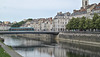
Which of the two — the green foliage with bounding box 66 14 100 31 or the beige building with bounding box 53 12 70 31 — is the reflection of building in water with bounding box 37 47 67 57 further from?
the beige building with bounding box 53 12 70 31

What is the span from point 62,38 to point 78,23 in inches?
468

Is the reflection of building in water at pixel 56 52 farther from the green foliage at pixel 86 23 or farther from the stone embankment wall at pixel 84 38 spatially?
the green foliage at pixel 86 23

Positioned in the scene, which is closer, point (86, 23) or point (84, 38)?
point (84, 38)

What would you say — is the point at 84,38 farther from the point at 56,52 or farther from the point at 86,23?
the point at 56,52

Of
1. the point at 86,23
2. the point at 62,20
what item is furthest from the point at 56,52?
the point at 62,20

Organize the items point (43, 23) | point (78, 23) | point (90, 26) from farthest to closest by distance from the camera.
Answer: point (43, 23) → point (78, 23) → point (90, 26)

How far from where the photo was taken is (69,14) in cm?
12231

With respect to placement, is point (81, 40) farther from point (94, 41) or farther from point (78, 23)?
point (78, 23)

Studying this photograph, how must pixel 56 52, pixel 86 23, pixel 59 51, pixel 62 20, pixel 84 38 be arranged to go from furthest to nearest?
1. pixel 62 20
2. pixel 86 23
3. pixel 84 38
4. pixel 59 51
5. pixel 56 52

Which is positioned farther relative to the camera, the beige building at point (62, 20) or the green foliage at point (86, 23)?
the beige building at point (62, 20)

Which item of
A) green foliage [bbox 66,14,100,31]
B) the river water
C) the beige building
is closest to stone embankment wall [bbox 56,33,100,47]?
green foliage [bbox 66,14,100,31]

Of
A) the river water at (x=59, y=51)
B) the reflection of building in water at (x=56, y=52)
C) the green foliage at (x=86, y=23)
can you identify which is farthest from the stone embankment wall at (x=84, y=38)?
the reflection of building in water at (x=56, y=52)

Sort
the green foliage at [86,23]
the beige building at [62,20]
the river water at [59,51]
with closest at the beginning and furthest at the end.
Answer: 1. the river water at [59,51]
2. the green foliage at [86,23]
3. the beige building at [62,20]

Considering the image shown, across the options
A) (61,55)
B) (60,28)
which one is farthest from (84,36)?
(60,28)
